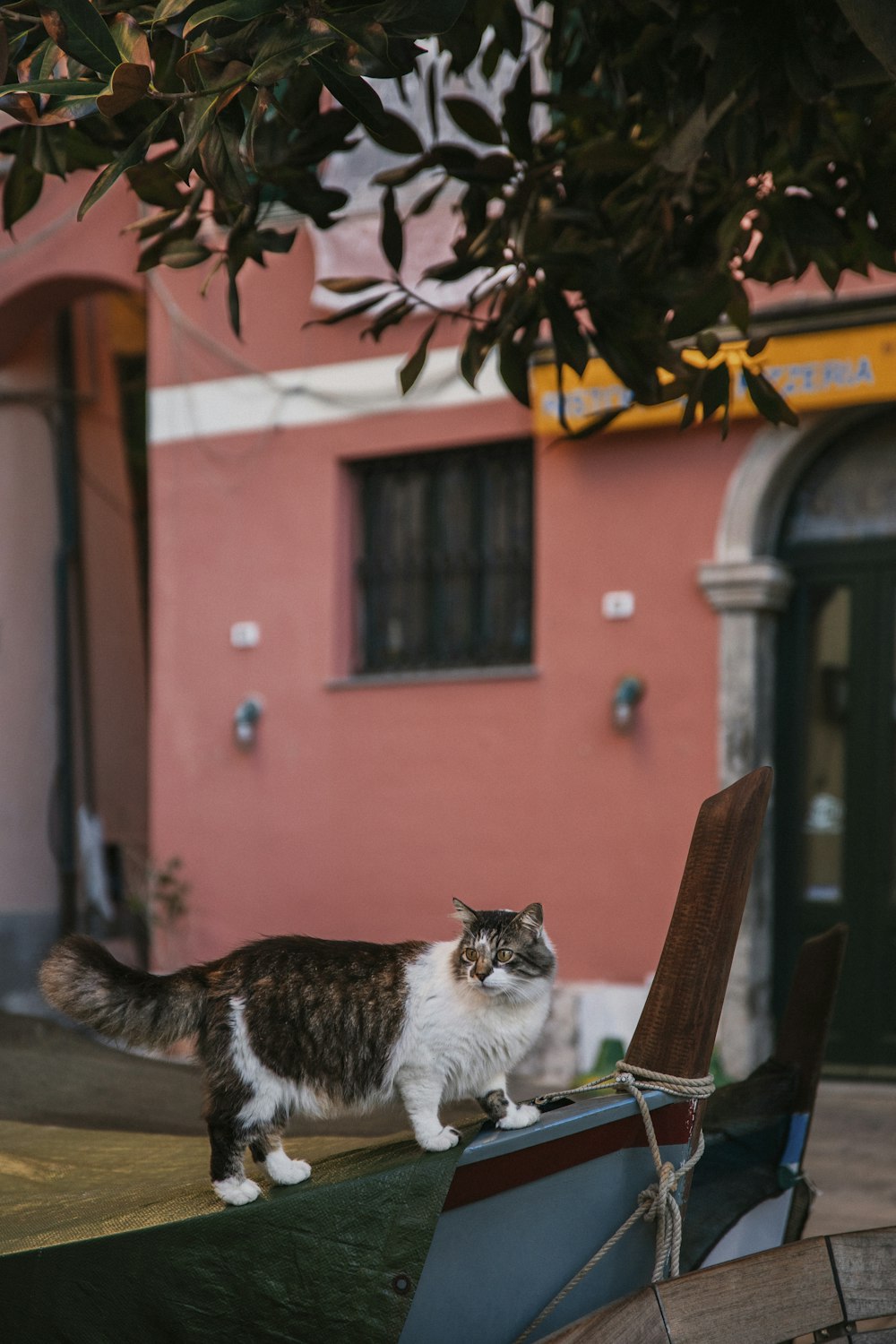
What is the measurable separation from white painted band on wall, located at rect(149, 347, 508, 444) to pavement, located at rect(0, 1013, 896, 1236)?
4.01 m

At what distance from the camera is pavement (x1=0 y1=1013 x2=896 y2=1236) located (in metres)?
3.69

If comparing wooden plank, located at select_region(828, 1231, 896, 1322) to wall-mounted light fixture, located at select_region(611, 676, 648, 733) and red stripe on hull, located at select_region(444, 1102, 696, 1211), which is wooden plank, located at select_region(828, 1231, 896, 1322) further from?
wall-mounted light fixture, located at select_region(611, 676, 648, 733)

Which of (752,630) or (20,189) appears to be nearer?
(20,189)

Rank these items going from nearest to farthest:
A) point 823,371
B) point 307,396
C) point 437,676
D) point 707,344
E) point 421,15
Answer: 1. point 421,15
2. point 707,344
3. point 823,371
4. point 437,676
5. point 307,396

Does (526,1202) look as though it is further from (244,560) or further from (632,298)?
(244,560)

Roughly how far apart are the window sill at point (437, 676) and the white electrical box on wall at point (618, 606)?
1.48ft

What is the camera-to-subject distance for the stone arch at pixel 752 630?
22.8ft

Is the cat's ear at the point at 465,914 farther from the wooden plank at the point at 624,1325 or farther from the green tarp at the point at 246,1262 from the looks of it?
the wooden plank at the point at 624,1325

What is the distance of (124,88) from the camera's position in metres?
1.99

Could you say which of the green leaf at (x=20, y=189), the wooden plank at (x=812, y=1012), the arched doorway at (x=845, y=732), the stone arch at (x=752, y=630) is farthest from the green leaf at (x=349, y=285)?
the arched doorway at (x=845, y=732)

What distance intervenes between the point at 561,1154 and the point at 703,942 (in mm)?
402

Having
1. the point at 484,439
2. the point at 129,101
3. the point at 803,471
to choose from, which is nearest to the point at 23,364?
the point at 484,439

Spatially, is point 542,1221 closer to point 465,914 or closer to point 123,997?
point 465,914

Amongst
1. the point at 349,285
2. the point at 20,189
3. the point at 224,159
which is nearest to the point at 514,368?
the point at 349,285
